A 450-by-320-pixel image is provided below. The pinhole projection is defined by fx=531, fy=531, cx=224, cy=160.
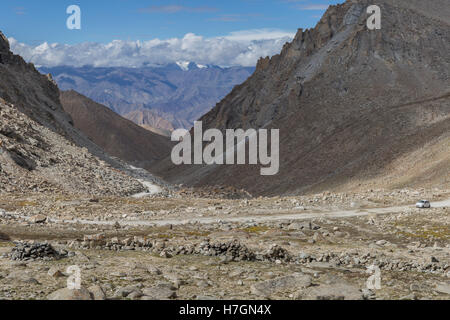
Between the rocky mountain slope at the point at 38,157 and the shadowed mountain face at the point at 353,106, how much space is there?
96.9ft

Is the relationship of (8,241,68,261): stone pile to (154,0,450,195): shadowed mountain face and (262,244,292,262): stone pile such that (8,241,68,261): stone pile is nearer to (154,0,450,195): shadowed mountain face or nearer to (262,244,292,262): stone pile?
(262,244,292,262): stone pile

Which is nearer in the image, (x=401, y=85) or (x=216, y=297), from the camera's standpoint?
(x=216, y=297)

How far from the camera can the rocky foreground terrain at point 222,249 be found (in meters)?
19.8

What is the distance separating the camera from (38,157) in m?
58.4

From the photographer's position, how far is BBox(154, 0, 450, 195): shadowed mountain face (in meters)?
78.4

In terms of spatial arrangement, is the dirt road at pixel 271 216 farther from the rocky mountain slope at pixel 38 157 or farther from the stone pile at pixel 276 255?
the rocky mountain slope at pixel 38 157

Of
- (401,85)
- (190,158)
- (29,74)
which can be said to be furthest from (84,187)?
(190,158)

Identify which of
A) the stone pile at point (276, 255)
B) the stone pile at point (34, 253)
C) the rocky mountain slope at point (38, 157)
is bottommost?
the stone pile at point (276, 255)

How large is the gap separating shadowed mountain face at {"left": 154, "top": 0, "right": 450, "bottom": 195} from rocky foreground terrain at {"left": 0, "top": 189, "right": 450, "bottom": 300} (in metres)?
24.8

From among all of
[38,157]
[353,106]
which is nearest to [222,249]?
[38,157]

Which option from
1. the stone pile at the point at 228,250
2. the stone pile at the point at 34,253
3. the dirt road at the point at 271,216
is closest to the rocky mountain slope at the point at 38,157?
the dirt road at the point at 271,216
